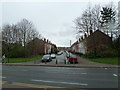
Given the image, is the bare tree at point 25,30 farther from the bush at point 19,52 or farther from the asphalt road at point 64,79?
the asphalt road at point 64,79

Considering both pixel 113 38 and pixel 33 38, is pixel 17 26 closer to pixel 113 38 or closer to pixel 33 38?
pixel 33 38

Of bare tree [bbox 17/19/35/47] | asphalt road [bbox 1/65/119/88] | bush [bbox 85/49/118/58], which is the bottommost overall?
asphalt road [bbox 1/65/119/88]

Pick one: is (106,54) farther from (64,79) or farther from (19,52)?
(64,79)

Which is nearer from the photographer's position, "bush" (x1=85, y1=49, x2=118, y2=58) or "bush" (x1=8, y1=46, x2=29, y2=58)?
"bush" (x1=85, y1=49, x2=118, y2=58)

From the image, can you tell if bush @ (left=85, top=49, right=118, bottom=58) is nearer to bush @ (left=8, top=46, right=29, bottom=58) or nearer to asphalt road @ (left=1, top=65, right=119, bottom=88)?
bush @ (left=8, top=46, right=29, bottom=58)

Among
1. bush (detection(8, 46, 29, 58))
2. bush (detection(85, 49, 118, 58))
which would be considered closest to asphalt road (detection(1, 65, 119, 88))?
bush (detection(85, 49, 118, 58))

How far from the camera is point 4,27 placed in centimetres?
4166

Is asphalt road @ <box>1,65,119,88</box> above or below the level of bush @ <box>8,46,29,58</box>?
below

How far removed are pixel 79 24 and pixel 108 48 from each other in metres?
9.93

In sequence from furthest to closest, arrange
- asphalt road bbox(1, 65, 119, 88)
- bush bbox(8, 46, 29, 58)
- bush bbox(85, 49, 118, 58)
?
1. bush bbox(8, 46, 29, 58)
2. bush bbox(85, 49, 118, 58)
3. asphalt road bbox(1, 65, 119, 88)

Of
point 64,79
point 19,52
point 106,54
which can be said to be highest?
point 19,52

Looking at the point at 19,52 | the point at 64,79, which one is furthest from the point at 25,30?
the point at 64,79

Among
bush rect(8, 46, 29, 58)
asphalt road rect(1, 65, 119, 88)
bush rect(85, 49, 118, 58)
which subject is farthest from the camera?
bush rect(8, 46, 29, 58)

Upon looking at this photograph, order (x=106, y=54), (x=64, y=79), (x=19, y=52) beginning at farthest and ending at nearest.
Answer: (x=19, y=52) < (x=106, y=54) < (x=64, y=79)
